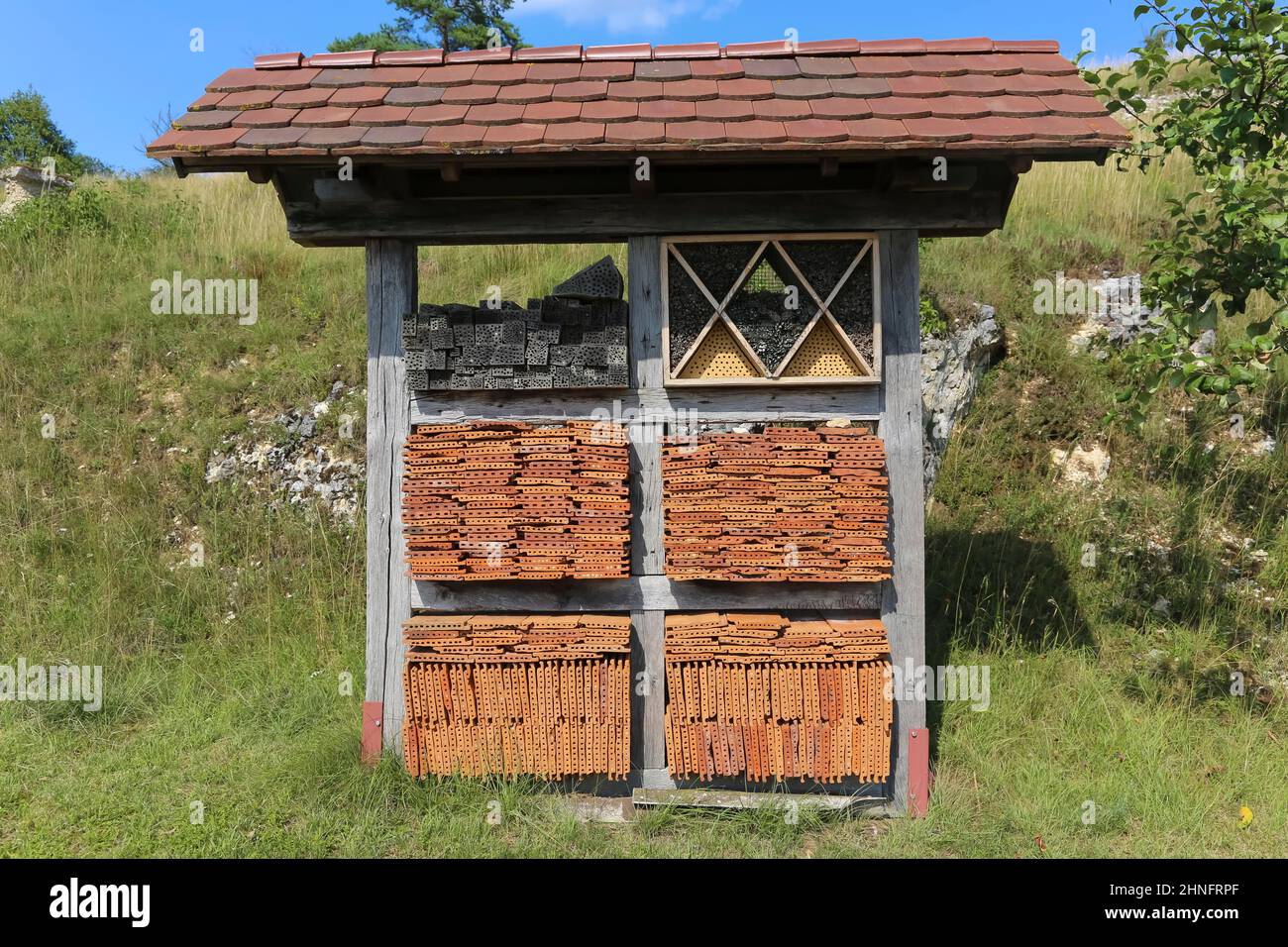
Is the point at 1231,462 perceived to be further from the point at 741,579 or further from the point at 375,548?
the point at 375,548

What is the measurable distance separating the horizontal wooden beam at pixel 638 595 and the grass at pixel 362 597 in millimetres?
999

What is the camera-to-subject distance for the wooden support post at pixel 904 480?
4320mm

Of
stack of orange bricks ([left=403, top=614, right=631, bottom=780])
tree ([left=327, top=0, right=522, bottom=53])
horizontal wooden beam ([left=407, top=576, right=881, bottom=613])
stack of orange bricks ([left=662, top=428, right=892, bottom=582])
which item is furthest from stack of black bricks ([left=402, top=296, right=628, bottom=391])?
tree ([left=327, top=0, right=522, bottom=53])

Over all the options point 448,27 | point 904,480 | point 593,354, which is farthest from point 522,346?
point 448,27

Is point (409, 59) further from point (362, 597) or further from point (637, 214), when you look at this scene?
point (362, 597)

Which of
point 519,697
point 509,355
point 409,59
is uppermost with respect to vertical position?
point 409,59

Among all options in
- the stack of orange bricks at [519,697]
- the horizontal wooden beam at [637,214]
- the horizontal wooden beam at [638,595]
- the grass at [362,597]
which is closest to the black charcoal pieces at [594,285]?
the horizontal wooden beam at [637,214]

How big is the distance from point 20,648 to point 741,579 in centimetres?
518

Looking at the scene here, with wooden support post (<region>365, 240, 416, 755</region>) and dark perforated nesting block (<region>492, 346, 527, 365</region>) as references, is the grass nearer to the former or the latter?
wooden support post (<region>365, 240, 416, 755</region>)

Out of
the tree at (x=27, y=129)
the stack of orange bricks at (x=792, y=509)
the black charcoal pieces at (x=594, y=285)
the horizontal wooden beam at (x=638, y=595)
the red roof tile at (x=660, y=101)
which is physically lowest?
the horizontal wooden beam at (x=638, y=595)

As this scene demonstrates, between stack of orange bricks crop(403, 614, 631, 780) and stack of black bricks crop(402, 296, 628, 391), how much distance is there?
133 cm

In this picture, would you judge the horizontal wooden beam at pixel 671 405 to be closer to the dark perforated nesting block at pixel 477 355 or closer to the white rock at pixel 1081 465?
the dark perforated nesting block at pixel 477 355

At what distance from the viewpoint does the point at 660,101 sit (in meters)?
4.15

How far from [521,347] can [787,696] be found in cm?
239
